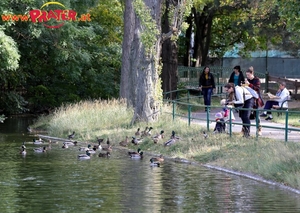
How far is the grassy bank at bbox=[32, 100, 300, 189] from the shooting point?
745 inches

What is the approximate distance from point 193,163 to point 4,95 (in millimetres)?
22926

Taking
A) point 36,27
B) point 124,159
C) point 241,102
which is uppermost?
point 36,27

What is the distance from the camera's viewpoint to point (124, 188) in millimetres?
17281

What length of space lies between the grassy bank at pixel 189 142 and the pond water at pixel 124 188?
0.67 m

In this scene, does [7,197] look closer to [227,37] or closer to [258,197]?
[258,197]

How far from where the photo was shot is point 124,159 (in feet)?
75.4

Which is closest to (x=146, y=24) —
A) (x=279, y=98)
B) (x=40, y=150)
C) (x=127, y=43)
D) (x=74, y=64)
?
(x=279, y=98)

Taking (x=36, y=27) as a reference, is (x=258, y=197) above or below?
below

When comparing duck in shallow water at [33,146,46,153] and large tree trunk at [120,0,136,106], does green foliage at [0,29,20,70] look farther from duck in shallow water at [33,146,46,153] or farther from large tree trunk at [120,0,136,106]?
duck in shallow water at [33,146,46,153]

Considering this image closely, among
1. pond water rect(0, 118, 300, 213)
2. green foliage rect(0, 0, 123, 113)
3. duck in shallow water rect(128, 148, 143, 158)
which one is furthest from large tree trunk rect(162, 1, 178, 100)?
pond water rect(0, 118, 300, 213)

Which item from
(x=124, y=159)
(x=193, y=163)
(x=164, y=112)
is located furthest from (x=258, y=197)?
(x=164, y=112)

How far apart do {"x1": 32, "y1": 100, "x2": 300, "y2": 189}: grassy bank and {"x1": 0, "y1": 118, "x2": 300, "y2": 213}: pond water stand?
67 cm

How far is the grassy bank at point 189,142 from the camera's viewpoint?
18.9 metres

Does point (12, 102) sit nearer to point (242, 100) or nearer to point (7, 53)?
point (7, 53)
